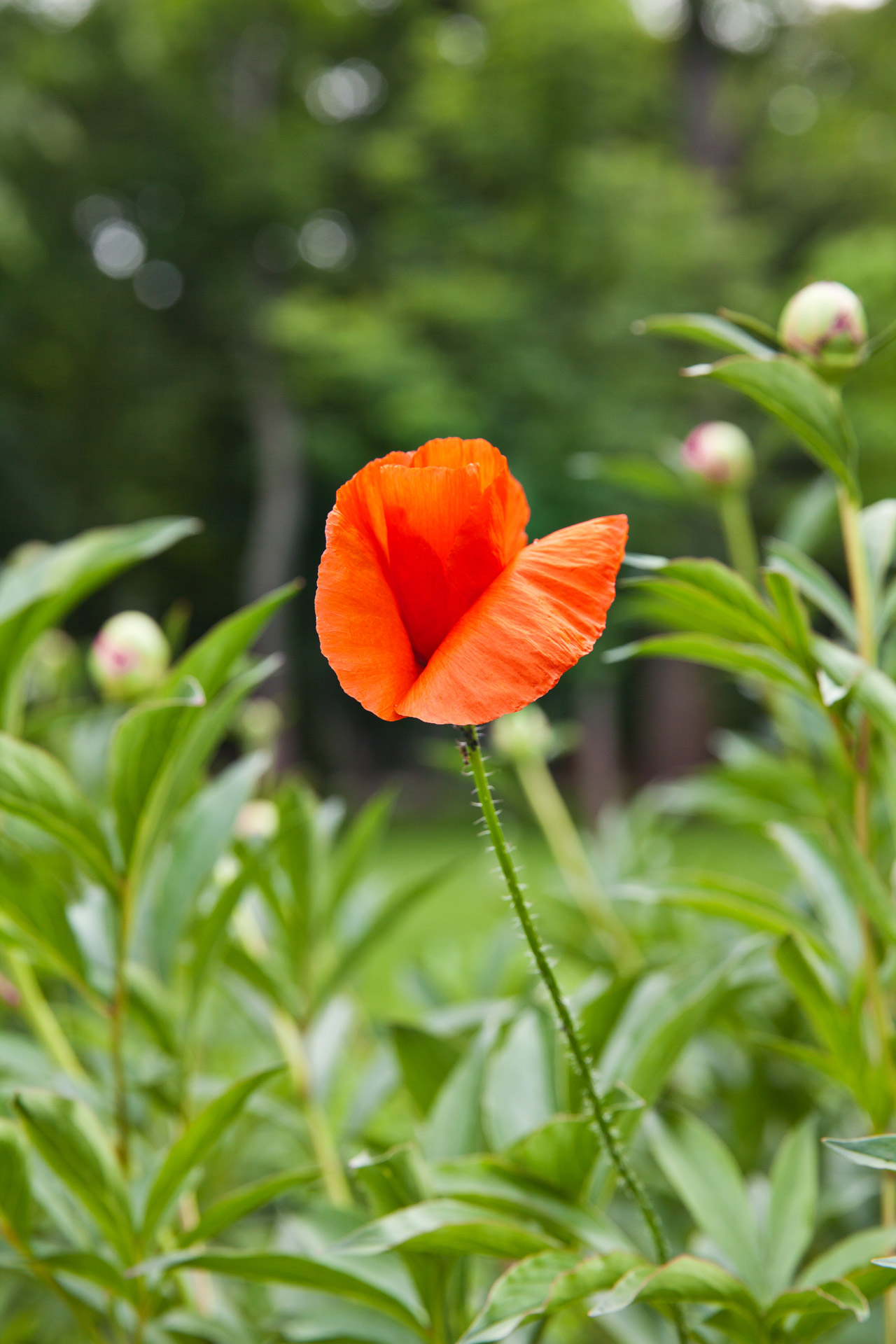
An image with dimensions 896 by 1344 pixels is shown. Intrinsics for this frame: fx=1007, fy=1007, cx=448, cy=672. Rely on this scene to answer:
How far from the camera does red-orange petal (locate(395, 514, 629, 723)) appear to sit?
334 millimetres

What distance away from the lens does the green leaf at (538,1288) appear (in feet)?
1.32

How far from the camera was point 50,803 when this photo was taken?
57cm

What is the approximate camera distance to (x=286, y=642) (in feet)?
31.7

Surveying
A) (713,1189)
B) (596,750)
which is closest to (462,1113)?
(713,1189)

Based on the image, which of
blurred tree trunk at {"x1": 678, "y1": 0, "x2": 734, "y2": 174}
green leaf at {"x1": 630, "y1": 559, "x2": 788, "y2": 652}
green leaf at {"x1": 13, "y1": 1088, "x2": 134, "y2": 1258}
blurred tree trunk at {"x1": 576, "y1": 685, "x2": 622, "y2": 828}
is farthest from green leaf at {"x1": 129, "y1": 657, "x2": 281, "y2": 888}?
blurred tree trunk at {"x1": 678, "y1": 0, "x2": 734, "y2": 174}

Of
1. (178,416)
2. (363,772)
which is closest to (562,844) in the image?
(178,416)

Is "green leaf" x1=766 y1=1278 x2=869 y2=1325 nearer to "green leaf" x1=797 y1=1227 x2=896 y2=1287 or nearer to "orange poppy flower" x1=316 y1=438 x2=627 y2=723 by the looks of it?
"green leaf" x1=797 y1=1227 x2=896 y2=1287

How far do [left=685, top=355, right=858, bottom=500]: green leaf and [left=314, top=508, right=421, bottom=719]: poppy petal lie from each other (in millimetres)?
229

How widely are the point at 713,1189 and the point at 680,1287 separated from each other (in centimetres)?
15

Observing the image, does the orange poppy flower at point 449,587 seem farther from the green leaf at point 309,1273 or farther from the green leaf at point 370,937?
the green leaf at point 370,937

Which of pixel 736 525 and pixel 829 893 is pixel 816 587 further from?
pixel 736 525

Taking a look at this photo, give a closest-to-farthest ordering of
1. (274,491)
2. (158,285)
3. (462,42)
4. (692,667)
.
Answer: (462,42) → (274,491) → (692,667) → (158,285)

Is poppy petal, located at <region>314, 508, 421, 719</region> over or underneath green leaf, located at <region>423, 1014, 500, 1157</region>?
over

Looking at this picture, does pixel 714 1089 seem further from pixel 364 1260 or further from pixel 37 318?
pixel 37 318
